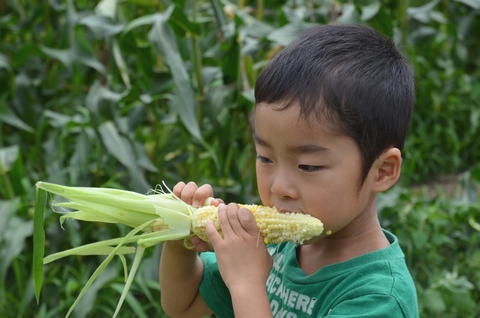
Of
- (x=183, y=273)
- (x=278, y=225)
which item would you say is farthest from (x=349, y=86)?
(x=183, y=273)

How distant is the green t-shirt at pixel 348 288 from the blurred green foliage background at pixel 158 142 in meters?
1.38

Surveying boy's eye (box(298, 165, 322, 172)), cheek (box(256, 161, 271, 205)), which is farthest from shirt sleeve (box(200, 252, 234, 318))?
boy's eye (box(298, 165, 322, 172))

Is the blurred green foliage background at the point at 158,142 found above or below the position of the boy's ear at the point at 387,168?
below

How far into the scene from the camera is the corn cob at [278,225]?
1.32m

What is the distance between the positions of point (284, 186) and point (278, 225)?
0.08 metres

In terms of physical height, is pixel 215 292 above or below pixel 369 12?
above

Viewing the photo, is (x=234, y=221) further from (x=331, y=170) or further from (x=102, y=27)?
(x=102, y=27)

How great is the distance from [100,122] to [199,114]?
17.8 inches

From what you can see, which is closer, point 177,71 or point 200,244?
point 200,244

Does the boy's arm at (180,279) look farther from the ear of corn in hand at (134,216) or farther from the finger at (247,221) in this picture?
the finger at (247,221)

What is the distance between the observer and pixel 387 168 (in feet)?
4.63

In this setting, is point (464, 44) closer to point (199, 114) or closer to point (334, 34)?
point (199, 114)

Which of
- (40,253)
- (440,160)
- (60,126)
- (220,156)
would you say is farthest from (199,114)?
(440,160)

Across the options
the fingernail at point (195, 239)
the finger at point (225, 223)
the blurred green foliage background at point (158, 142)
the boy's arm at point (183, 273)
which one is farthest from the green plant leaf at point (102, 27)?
the finger at point (225, 223)
